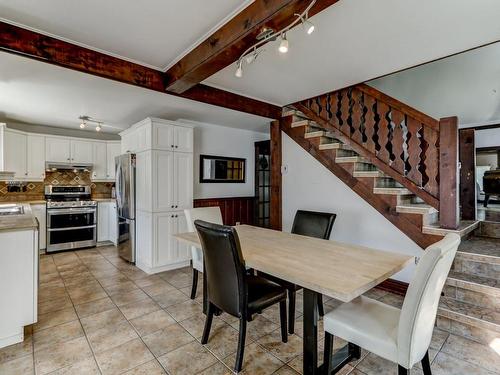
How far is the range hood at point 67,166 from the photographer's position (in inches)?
187

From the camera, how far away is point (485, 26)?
203 centimetres

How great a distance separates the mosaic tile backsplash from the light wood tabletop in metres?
4.21

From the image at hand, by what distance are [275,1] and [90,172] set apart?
5.06m

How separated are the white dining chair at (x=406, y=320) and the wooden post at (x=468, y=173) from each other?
3.04m

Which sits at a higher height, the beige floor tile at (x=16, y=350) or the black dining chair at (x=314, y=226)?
the black dining chair at (x=314, y=226)

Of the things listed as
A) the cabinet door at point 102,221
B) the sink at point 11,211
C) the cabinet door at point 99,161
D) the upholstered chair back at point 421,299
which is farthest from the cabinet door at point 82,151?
the upholstered chair back at point 421,299

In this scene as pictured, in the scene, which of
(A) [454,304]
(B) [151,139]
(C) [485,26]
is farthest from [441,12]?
(B) [151,139]

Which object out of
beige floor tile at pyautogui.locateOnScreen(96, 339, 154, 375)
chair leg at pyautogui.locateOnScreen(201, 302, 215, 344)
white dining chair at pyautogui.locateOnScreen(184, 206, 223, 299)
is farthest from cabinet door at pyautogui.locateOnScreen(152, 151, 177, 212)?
chair leg at pyautogui.locateOnScreen(201, 302, 215, 344)

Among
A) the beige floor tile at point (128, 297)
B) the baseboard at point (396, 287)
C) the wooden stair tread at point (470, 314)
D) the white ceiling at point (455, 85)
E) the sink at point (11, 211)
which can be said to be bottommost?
the beige floor tile at point (128, 297)

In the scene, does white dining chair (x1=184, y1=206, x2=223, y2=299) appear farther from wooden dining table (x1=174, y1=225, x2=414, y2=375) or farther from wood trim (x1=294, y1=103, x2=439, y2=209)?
wood trim (x1=294, y1=103, x2=439, y2=209)

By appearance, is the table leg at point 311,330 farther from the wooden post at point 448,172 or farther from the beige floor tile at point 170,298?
the wooden post at point 448,172

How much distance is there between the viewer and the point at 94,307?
2703 millimetres

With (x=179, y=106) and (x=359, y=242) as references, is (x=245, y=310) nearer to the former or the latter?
(x=359, y=242)

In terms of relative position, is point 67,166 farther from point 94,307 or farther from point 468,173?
point 468,173
